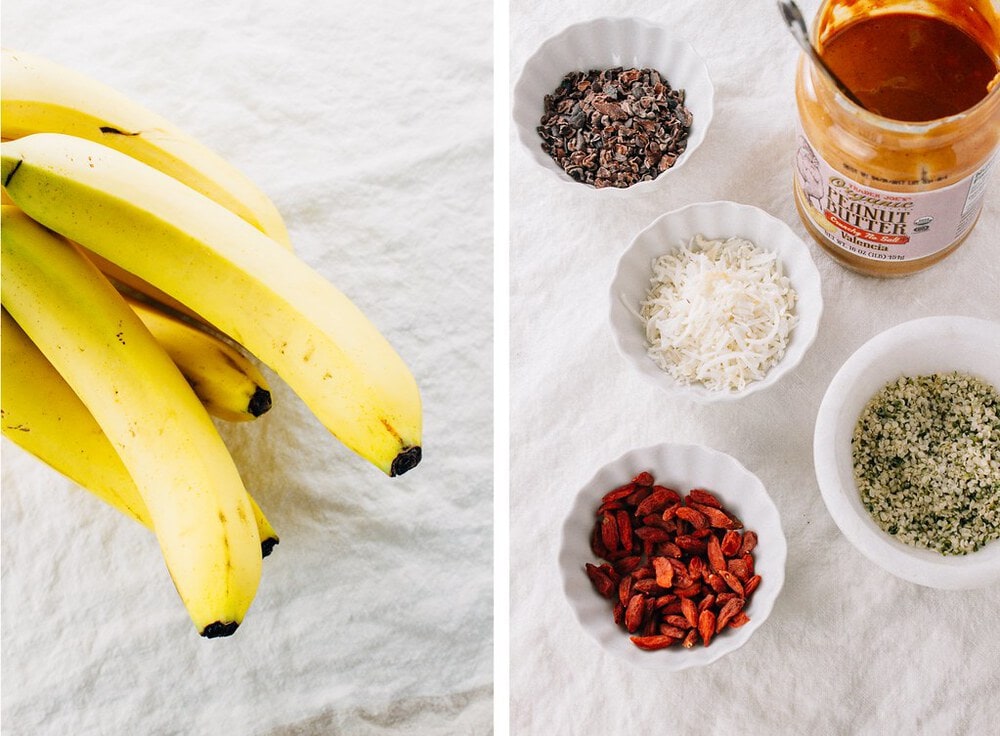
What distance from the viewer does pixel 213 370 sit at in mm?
801

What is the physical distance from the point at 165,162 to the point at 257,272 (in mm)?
182

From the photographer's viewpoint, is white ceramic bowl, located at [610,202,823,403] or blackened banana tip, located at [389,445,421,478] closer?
blackened banana tip, located at [389,445,421,478]

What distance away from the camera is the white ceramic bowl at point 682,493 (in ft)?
2.46

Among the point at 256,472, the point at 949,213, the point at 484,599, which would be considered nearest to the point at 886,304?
the point at 949,213

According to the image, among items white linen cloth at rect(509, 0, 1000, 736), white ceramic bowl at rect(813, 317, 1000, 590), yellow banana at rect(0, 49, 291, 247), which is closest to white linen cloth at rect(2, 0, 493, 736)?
white linen cloth at rect(509, 0, 1000, 736)

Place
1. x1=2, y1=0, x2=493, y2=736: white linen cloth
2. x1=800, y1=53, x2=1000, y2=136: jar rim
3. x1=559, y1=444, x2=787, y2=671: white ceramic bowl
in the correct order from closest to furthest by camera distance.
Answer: x1=800, y1=53, x2=1000, y2=136: jar rim, x1=559, y1=444, x2=787, y2=671: white ceramic bowl, x1=2, y1=0, x2=493, y2=736: white linen cloth

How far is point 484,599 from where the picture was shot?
910 millimetres

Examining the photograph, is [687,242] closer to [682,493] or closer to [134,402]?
[682,493]

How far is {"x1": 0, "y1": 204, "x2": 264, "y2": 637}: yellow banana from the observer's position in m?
0.68

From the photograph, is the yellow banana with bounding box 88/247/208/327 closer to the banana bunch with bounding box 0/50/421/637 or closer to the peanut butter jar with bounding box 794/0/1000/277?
the banana bunch with bounding box 0/50/421/637

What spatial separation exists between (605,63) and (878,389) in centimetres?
42

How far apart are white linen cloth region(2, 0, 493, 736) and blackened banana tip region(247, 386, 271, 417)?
0.11 m

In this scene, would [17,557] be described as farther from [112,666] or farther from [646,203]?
[646,203]

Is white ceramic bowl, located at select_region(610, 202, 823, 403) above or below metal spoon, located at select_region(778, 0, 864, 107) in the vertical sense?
below
